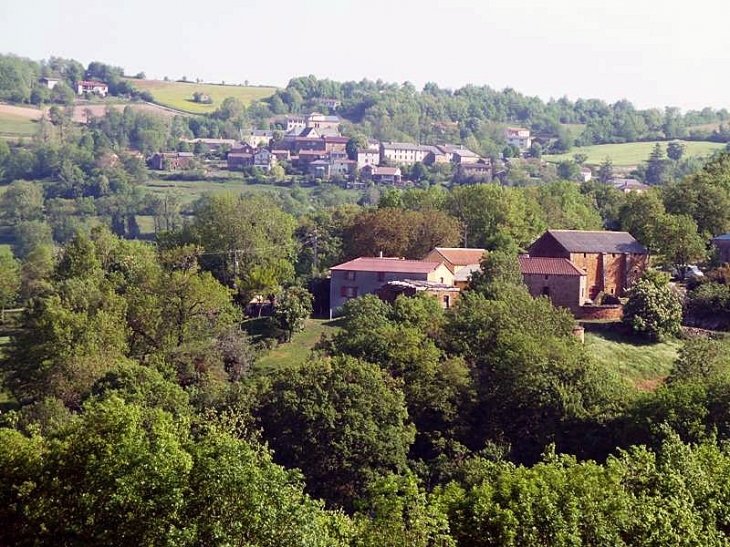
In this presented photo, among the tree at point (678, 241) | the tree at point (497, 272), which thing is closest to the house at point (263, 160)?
the tree at point (678, 241)

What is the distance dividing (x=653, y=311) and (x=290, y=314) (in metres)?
17.3

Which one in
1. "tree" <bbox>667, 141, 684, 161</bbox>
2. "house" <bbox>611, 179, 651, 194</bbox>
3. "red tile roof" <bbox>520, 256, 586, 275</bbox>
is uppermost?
"tree" <bbox>667, 141, 684, 161</bbox>

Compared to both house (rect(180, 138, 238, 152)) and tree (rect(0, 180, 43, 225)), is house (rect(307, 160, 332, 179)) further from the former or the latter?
tree (rect(0, 180, 43, 225))

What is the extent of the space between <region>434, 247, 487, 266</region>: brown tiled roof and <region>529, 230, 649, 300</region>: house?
10.2 ft

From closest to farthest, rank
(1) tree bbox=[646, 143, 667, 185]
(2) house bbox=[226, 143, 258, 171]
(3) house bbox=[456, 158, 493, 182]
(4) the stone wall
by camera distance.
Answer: (4) the stone wall, (1) tree bbox=[646, 143, 667, 185], (3) house bbox=[456, 158, 493, 182], (2) house bbox=[226, 143, 258, 171]

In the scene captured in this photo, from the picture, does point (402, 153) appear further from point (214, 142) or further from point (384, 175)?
point (214, 142)

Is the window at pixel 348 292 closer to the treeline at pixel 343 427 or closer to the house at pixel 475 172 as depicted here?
the treeline at pixel 343 427

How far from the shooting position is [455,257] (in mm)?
61000

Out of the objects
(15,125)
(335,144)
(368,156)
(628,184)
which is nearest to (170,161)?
(335,144)

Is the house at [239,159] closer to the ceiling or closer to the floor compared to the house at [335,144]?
closer to the floor

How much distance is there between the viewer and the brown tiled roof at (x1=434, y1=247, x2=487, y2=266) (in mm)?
60469

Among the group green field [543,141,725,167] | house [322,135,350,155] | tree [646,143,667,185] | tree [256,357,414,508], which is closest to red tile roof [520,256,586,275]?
tree [256,357,414,508]

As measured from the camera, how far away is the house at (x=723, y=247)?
63250 millimetres

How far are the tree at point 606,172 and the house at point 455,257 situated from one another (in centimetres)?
9265
